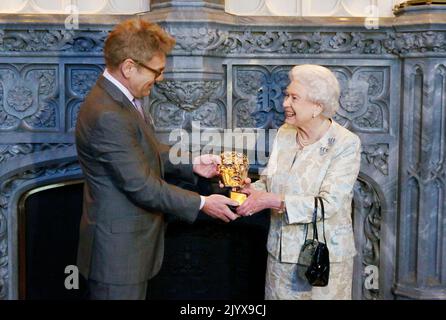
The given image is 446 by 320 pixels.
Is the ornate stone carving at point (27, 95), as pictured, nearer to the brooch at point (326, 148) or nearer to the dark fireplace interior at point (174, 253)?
the dark fireplace interior at point (174, 253)

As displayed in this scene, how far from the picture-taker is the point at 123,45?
2.46m

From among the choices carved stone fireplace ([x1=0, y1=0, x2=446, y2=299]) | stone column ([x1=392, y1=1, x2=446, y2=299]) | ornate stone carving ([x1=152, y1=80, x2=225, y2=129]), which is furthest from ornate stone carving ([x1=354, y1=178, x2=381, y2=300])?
ornate stone carving ([x1=152, y1=80, x2=225, y2=129])

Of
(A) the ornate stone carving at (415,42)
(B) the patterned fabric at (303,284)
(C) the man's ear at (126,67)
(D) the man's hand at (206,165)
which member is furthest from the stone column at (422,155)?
(C) the man's ear at (126,67)

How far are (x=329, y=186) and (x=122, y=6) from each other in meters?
1.60

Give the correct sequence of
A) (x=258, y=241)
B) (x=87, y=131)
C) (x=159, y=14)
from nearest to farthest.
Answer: (x=87, y=131) → (x=159, y=14) → (x=258, y=241)

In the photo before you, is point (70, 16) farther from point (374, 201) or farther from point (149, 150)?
point (374, 201)

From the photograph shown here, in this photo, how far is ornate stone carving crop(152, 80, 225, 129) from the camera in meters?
3.29

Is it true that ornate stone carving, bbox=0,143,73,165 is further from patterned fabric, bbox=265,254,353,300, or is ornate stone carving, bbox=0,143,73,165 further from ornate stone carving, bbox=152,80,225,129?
patterned fabric, bbox=265,254,353,300

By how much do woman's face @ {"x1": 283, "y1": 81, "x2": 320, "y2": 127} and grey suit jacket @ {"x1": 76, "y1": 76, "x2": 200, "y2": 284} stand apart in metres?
0.54

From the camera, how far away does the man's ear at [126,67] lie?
2475 mm

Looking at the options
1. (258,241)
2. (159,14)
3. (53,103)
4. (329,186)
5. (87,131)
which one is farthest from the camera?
(258,241)

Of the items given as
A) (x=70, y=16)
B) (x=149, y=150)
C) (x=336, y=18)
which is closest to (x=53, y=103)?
(x=70, y=16)

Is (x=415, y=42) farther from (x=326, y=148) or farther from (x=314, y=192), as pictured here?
(x=314, y=192)

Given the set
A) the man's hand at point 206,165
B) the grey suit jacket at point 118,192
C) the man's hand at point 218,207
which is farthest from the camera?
the man's hand at point 206,165
